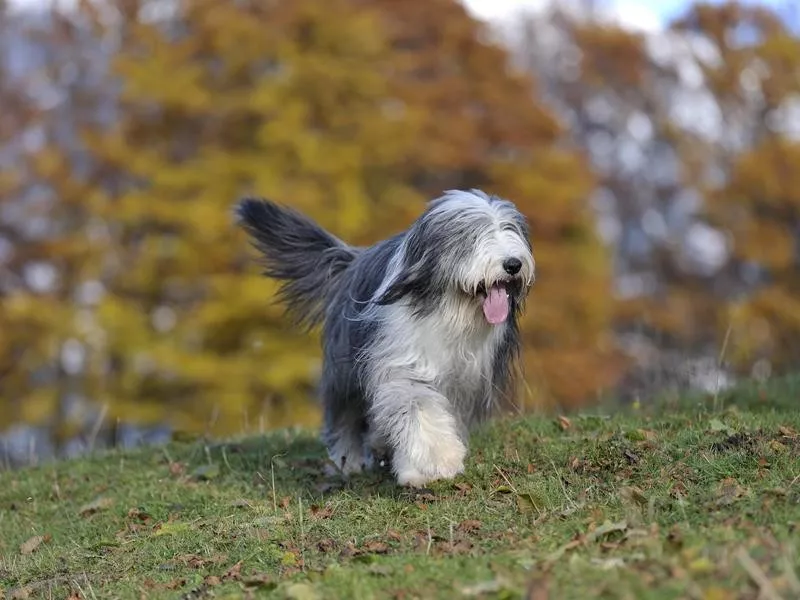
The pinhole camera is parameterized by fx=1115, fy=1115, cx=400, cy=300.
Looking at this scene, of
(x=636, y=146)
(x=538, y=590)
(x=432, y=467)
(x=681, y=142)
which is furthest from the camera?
(x=636, y=146)

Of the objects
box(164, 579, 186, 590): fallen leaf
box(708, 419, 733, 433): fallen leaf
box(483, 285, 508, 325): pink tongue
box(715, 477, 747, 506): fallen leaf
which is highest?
box(483, 285, 508, 325): pink tongue

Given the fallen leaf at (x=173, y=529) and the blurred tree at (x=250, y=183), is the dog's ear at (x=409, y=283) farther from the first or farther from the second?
the blurred tree at (x=250, y=183)

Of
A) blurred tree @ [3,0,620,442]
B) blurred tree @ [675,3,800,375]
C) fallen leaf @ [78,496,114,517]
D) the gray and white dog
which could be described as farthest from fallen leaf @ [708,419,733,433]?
blurred tree @ [675,3,800,375]

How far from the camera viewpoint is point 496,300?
6.39 metres

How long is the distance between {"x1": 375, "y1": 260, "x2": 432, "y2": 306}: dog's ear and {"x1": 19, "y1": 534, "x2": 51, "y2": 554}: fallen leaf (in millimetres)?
2553

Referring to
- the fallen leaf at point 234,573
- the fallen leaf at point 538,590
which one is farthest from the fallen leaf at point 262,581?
the fallen leaf at point 538,590

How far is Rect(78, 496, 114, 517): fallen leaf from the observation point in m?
7.41

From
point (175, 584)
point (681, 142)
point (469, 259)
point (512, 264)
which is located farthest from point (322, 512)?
point (681, 142)

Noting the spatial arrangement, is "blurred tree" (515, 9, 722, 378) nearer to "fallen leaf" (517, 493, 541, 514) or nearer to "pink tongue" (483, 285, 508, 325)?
"pink tongue" (483, 285, 508, 325)

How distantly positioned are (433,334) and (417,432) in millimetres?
599

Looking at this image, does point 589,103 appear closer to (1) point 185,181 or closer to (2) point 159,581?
(1) point 185,181

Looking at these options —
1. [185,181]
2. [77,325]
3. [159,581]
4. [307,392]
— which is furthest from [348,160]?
[159,581]

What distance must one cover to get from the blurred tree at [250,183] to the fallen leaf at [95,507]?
947 centimetres

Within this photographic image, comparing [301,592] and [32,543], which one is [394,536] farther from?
[32,543]
